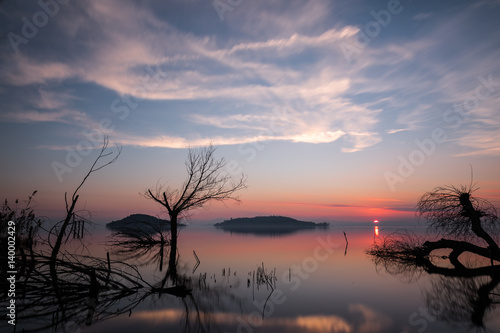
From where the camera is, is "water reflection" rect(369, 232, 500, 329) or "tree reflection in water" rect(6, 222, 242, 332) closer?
"tree reflection in water" rect(6, 222, 242, 332)

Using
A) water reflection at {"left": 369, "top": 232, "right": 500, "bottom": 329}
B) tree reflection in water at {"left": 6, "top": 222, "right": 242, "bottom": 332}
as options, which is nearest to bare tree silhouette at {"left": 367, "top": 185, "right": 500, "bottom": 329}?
water reflection at {"left": 369, "top": 232, "right": 500, "bottom": 329}

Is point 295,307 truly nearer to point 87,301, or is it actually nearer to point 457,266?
point 87,301

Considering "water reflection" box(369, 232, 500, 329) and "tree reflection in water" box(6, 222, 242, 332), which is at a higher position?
"tree reflection in water" box(6, 222, 242, 332)

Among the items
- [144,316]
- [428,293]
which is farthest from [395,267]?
[144,316]

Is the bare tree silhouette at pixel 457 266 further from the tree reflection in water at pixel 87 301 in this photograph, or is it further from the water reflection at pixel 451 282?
the tree reflection in water at pixel 87 301

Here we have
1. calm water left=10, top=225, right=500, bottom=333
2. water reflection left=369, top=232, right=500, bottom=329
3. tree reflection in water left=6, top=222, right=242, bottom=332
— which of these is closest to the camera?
tree reflection in water left=6, top=222, right=242, bottom=332

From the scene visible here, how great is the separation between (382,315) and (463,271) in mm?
13183

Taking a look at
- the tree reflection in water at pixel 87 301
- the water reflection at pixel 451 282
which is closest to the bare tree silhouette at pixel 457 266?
the water reflection at pixel 451 282

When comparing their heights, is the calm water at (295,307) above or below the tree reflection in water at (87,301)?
below

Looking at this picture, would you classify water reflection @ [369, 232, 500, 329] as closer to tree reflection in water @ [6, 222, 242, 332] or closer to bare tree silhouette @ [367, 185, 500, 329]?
bare tree silhouette @ [367, 185, 500, 329]

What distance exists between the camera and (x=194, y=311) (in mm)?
9594

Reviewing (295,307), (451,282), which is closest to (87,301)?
(295,307)

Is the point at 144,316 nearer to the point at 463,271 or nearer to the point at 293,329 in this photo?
the point at 293,329

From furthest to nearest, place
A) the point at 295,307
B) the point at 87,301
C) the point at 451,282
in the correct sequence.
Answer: the point at 451,282, the point at 295,307, the point at 87,301
